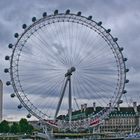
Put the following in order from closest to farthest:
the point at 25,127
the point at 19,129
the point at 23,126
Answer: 1. the point at 19,129
2. the point at 25,127
3. the point at 23,126

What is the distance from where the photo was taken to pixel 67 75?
68.8 meters

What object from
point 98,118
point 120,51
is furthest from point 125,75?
point 98,118

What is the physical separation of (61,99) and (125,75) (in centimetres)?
1052

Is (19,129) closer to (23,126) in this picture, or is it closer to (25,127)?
(23,126)

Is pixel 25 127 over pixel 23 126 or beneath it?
beneath

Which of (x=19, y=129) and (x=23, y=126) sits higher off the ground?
(x=23, y=126)

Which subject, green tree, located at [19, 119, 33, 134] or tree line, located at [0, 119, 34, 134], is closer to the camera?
green tree, located at [19, 119, 33, 134]

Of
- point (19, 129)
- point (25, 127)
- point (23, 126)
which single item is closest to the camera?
point (19, 129)

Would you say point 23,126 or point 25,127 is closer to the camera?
point 25,127

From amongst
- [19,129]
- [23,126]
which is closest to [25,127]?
[23,126]

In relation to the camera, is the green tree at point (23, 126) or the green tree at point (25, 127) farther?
the green tree at point (23, 126)

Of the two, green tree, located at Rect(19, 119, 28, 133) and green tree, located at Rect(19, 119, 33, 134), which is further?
green tree, located at Rect(19, 119, 28, 133)

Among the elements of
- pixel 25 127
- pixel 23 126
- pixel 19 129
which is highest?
pixel 23 126

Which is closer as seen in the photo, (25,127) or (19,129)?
(19,129)
